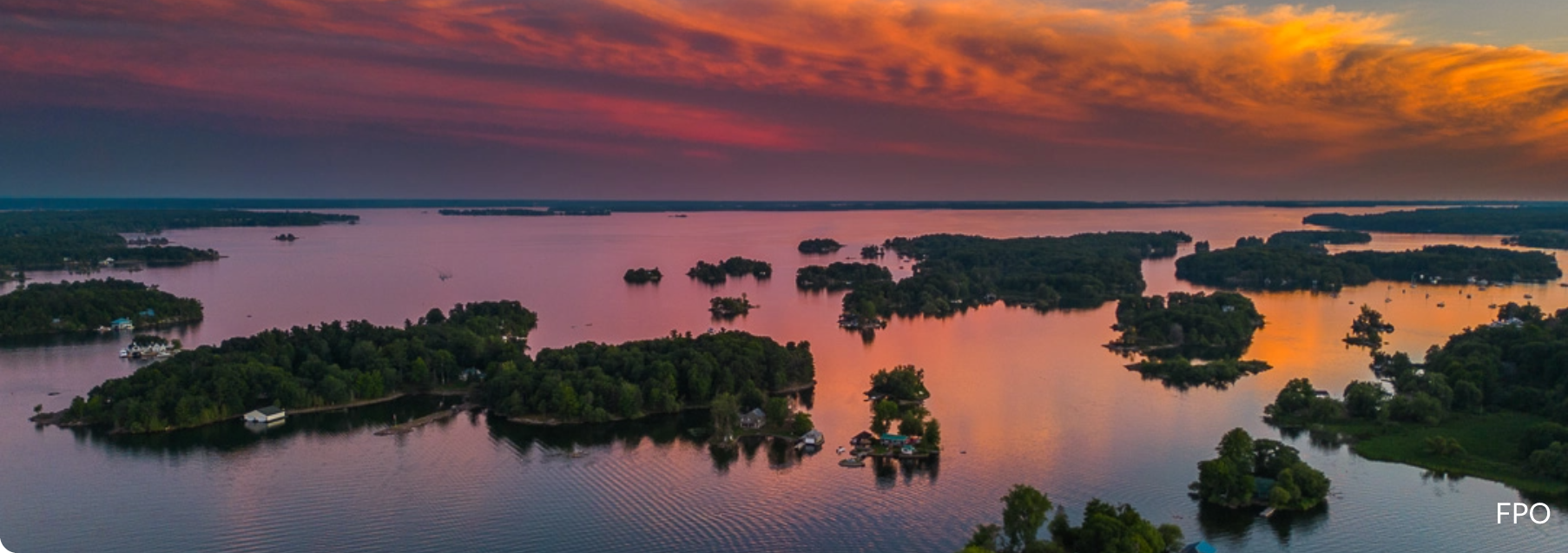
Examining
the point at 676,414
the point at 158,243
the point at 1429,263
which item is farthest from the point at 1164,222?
the point at 676,414

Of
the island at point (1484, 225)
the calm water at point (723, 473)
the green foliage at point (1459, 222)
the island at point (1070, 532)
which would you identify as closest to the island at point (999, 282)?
the calm water at point (723, 473)

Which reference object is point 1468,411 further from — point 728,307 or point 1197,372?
point 728,307

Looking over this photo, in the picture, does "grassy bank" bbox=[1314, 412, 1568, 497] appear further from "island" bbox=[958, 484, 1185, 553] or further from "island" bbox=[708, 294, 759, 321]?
"island" bbox=[708, 294, 759, 321]

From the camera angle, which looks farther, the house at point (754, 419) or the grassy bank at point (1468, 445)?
the house at point (754, 419)

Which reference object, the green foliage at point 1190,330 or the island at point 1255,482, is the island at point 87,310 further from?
the island at point 1255,482

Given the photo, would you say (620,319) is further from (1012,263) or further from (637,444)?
(1012,263)

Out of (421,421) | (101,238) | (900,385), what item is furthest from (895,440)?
(101,238)
